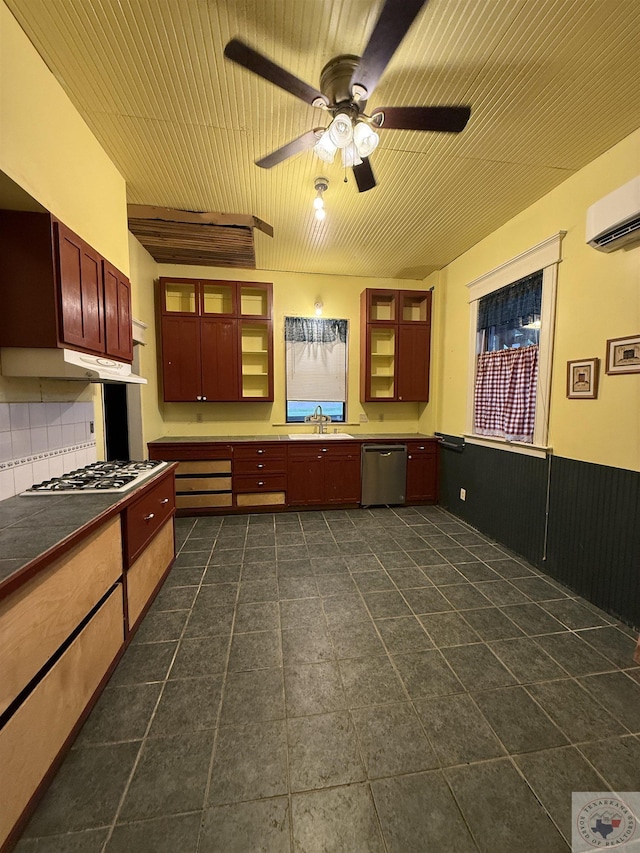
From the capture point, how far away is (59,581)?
119 cm

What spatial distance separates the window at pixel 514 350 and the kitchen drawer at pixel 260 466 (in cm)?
212

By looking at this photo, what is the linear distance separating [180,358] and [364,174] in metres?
2.72

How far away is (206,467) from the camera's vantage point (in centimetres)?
367

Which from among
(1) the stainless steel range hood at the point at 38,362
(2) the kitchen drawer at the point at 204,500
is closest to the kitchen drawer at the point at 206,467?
(2) the kitchen drawer at the point at 204,500

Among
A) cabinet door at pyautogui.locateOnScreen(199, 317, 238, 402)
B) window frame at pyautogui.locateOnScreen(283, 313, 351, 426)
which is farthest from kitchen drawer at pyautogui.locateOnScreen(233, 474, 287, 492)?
cabinet door at pyautogui.locateOnScreen(199, 317, 238, 402)

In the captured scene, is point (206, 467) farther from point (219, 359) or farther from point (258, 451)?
point (219, 359)

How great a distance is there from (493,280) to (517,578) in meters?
2.63

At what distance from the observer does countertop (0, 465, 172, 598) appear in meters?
1.01

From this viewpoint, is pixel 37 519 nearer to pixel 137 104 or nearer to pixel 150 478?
pixel 150 478

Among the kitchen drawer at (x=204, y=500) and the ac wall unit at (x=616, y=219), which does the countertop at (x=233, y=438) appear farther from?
the ac wall unit at (x=616, y=219)

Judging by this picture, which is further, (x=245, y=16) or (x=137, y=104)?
(x=137, y=104)

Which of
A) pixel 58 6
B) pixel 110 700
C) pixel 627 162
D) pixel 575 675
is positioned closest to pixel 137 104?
pixel 58 6

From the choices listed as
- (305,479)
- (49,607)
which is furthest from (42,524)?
(305,479)

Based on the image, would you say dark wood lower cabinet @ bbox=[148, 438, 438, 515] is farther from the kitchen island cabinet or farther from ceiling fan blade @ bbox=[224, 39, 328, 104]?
ceiling fan blade @ bbox=[224, 39, 328, 104]
